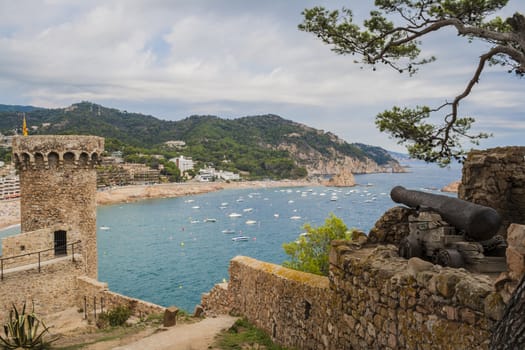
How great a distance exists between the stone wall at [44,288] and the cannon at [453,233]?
13.1m

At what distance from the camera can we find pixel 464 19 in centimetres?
857

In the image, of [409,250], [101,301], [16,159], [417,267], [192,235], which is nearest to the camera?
[417,267]

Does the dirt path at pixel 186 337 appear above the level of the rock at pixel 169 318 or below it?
above

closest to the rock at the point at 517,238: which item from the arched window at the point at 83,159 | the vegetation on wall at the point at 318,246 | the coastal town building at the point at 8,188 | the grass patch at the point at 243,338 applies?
the grass patch at the point at 243,338

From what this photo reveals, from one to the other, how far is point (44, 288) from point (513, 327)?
613 inches

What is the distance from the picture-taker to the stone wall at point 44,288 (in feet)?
43.2

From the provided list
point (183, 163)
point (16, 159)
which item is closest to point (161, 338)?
point (16, 159)

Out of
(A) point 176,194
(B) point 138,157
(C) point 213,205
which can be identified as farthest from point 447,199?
(B) point 138,157

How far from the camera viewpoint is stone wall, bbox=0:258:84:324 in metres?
13.2

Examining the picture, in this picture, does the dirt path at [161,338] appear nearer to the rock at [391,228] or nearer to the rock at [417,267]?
the rock at [391,228]

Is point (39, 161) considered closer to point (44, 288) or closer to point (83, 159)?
point (83, 159)

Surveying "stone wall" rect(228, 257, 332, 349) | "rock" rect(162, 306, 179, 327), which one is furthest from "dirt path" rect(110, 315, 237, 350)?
"stone wall" rect(228, 257, 332, 349)

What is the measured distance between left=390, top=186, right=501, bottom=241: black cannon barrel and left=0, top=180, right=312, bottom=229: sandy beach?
211ft

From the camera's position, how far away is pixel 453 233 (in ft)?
16.0
